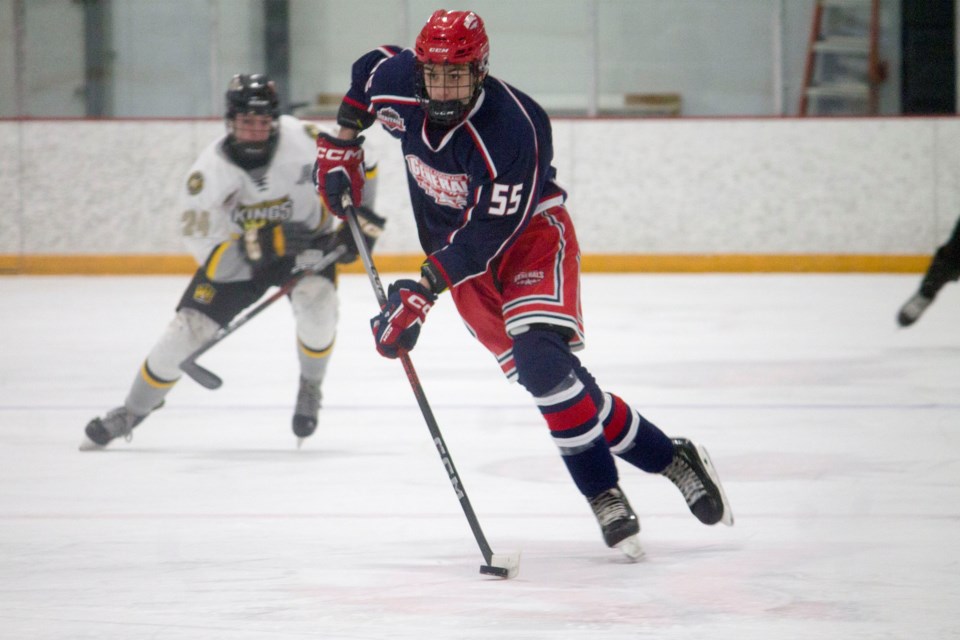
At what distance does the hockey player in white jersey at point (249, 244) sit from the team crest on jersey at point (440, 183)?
1019mm

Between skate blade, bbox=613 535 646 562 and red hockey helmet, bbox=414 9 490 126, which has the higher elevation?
red hockey helmet, bbox=414 9 490 126

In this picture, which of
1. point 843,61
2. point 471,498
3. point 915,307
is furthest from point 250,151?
point 843,61

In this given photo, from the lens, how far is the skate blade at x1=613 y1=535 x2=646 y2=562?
2.71 meters

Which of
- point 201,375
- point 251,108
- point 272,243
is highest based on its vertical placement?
point 251,108

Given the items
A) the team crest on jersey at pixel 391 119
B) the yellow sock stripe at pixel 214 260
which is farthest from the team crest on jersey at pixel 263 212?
the team crest on jersey at pixel 391 119

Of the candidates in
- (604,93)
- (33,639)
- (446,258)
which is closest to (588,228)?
(604,93)

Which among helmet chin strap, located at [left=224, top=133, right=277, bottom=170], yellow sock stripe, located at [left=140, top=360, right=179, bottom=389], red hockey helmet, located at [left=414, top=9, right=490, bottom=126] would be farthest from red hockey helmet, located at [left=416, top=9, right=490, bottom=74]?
yellow sock stripe, located at [left=140, top=360, right=179, bottom=389]

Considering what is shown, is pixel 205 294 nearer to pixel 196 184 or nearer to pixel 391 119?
pixel 196 184

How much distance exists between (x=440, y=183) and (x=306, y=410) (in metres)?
1.40

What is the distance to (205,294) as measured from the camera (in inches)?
158

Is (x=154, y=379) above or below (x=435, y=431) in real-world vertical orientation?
below

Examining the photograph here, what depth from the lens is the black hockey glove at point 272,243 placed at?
4020 millimetres

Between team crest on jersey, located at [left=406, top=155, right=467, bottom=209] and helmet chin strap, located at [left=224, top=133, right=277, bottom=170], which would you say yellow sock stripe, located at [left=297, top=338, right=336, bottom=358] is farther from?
team crest on jersey, located at [left=406, top=155, right=467, bottom=209]

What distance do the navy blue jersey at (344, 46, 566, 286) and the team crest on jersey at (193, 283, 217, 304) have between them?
1.20 metres
